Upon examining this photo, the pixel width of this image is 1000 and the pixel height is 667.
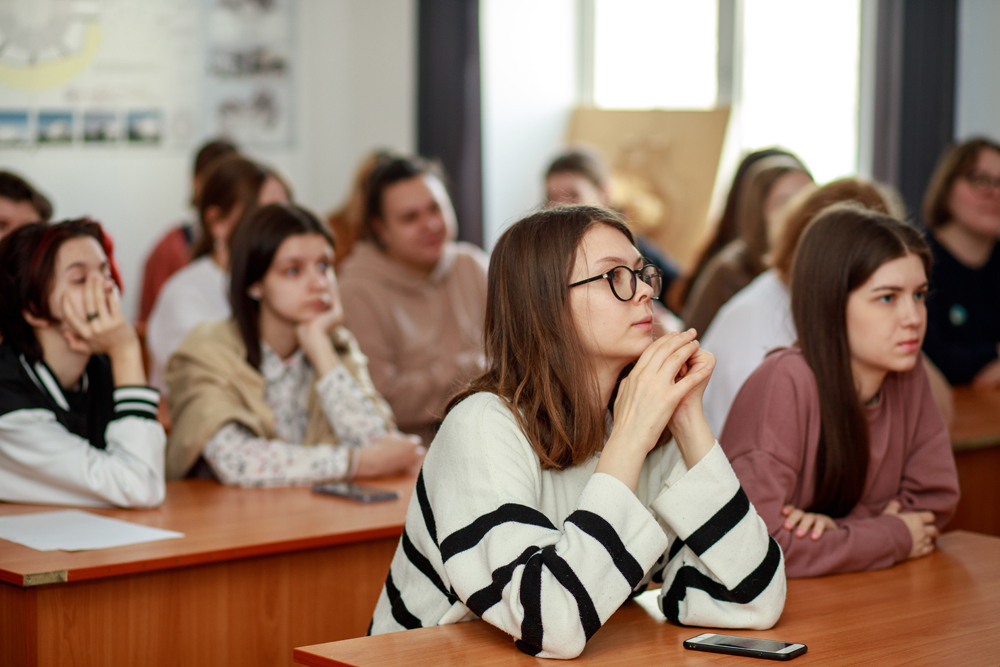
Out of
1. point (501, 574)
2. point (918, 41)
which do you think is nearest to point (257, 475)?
point (501, 574)

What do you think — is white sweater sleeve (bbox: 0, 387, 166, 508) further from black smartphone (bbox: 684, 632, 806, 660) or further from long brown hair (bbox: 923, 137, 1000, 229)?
long brown hair (bbox: 923, 137, 1000, 229)

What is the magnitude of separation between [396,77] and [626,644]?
5169 mm

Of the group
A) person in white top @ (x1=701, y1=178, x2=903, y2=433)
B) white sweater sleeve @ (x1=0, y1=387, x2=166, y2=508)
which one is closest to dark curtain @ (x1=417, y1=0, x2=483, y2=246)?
person in white top @ (x1=701, y1=178, x2=903, y2=433)

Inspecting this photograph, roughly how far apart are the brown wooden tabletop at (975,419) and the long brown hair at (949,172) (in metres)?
0.66

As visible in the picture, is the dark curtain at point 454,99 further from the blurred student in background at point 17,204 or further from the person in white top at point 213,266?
the blurred student in background at point 17,204

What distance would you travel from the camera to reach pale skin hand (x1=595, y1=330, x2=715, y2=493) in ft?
4.99

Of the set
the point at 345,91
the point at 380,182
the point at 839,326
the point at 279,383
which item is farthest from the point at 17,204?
the point at 345,91

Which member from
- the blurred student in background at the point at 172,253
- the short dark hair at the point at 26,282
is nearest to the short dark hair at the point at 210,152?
the blurred student in background at the point at 172,253

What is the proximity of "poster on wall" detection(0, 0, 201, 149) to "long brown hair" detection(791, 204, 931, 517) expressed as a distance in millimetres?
4300

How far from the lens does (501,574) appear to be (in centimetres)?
146

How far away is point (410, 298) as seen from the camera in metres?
3.93

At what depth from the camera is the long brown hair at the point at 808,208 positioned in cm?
260

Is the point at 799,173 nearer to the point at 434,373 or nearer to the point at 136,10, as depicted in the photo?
the point at 434,373

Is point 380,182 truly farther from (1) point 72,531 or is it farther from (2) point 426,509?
(2) point 426,509
